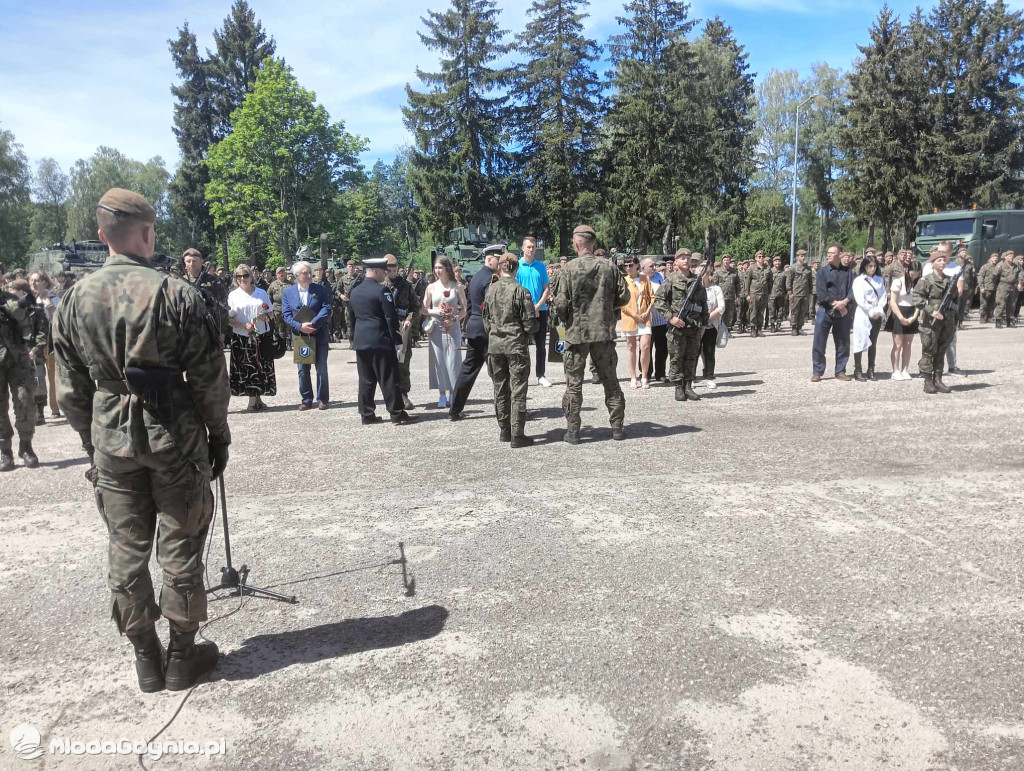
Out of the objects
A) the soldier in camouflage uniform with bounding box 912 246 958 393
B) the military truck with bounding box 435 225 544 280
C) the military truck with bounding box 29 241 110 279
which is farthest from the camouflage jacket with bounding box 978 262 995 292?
the military truck with bounding box 29 241 110 279

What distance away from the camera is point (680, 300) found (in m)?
10.3

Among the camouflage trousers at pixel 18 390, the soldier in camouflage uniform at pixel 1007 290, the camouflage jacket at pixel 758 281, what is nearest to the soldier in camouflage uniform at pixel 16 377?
the camouflage trousers at pixel 18 390

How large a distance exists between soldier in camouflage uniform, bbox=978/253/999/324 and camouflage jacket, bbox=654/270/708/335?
48.9ft

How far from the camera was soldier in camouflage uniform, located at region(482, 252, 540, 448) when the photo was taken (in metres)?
7.80

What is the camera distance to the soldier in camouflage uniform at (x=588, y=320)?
7844 millimetres

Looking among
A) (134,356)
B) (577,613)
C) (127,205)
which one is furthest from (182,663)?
(127,205)

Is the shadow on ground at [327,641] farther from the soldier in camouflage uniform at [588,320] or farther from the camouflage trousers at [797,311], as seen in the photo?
the camouflage trousers at [797,311]

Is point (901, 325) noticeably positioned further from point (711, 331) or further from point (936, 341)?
point (711, 331)

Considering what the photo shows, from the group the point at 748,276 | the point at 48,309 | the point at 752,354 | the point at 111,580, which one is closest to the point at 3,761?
the point at 111,580

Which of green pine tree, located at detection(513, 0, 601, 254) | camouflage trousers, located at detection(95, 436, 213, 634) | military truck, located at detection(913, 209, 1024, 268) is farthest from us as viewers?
green pine tree, located at detection(513, 0, 601, 254)

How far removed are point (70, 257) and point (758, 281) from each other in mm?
23603

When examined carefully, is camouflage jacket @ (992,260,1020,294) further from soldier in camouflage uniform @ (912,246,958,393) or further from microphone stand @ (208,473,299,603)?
microphone stand @ (208,473,299,603)

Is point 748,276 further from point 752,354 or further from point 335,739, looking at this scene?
point 335,739

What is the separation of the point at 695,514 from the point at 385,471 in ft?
9.26
